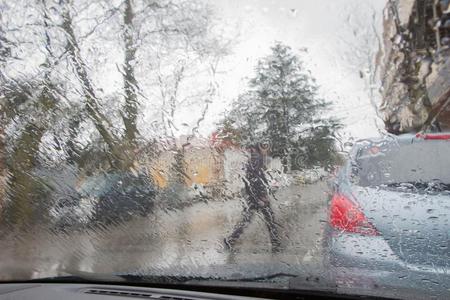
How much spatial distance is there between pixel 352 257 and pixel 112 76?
267 cm

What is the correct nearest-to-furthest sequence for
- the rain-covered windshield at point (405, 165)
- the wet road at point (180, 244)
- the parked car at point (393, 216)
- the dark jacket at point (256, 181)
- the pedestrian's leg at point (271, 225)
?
the parked car at point (393, 216), the rain-covered windshield at point (405, 165), the wet road at point (180, 244), the pedestrian's leg at point (271, 225), the dark jacket at point (256, 181)

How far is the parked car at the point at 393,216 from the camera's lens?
117 inches

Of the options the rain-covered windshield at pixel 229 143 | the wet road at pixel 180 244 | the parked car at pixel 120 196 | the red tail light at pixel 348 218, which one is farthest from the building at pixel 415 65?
the parked car at pixel 120 196

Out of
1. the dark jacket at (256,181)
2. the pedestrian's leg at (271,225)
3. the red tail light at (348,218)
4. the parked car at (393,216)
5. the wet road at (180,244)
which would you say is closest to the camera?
the parked car at (393,216)

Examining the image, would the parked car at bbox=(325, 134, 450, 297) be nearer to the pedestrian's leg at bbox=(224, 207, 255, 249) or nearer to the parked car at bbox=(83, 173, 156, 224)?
the pedestrian's leg at bbox=(224, 207, 255, 249)

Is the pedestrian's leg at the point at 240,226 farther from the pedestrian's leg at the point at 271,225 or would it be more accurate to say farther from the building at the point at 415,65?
the building at the point at 415,65

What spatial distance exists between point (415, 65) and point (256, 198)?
5.47 ft

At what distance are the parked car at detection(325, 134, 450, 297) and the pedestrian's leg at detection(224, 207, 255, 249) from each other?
692 millimetres

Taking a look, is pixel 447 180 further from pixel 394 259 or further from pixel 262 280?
pixel 262 280

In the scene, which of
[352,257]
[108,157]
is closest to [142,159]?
[108,157]

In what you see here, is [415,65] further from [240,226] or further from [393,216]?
[240,226]

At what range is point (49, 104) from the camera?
4.48 m

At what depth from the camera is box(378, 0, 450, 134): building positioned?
338 centimetres

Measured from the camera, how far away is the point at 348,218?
339 centimetres
